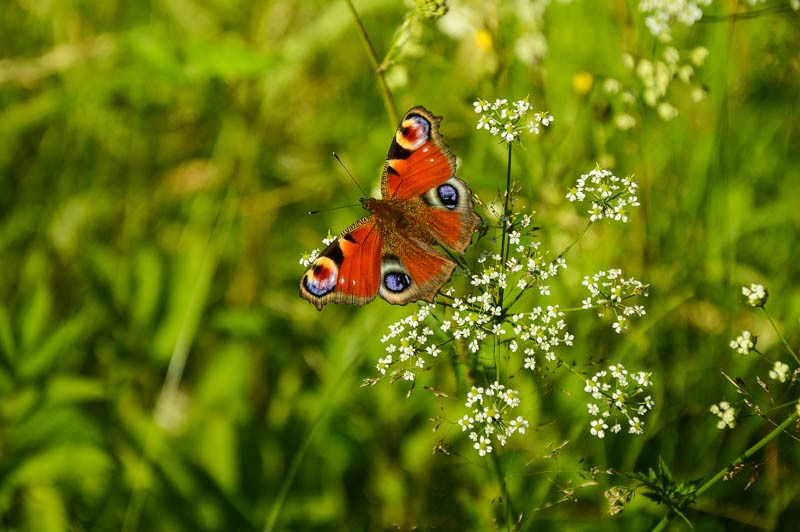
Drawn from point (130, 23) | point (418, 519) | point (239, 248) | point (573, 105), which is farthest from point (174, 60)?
point (418, 519)

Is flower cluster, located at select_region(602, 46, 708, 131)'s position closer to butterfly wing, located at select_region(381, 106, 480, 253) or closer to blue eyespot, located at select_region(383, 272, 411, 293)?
butterfly wing, located at select_region(381, 106, 480, 253)

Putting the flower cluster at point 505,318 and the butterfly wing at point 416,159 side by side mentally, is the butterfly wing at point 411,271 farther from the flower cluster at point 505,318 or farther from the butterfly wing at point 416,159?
the butterfly wing at point 416,159

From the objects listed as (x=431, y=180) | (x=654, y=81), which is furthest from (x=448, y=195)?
(x=654, y=81)

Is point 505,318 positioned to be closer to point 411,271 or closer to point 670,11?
point 411,271

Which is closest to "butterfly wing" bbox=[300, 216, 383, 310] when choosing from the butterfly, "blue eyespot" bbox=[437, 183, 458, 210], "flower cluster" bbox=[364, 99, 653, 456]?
the butterfly

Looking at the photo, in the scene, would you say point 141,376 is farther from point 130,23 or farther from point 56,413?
point 130,23

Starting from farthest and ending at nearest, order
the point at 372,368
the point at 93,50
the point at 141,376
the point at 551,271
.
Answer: the point at 93,50 → the point at 141,376 → the point at 372,368 → the point at 551,271

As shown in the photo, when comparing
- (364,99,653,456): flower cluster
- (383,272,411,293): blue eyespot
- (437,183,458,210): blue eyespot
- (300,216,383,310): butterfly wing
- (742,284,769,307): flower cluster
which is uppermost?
(437,183,458,210): blue eyespot
